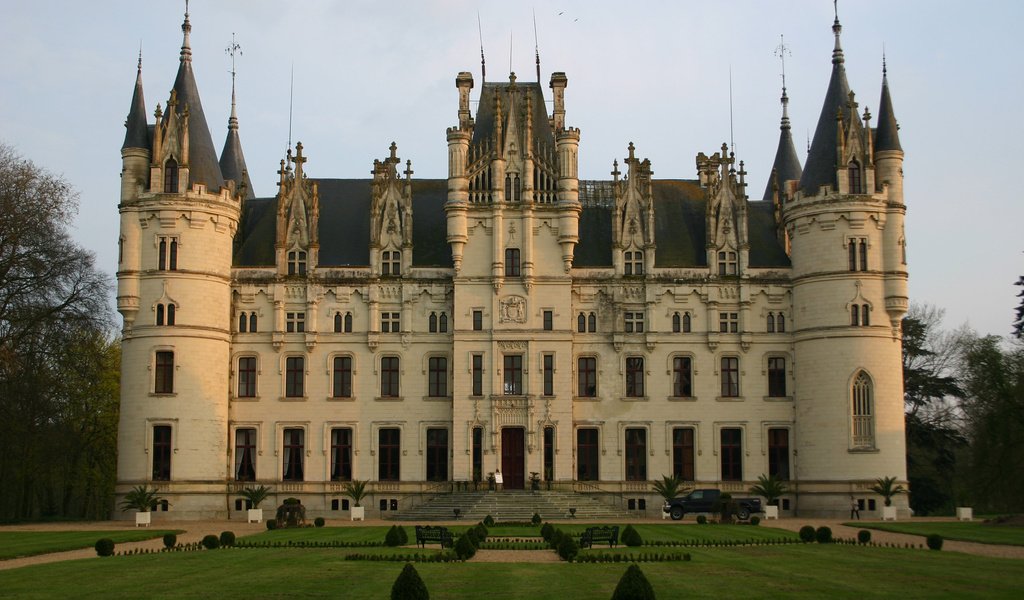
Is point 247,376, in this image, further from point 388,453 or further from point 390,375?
point 388,453

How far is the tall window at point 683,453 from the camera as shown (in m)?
66.6

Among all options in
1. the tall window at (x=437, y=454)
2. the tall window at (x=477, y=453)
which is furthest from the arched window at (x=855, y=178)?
the tall window at (x=437, y=454)

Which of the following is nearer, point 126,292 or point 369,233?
point 126,292

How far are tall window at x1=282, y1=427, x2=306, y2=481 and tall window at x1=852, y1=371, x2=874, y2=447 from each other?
94.0 feet

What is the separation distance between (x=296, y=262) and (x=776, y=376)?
2649 centimetres

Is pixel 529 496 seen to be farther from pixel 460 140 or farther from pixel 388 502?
pixel 460 140

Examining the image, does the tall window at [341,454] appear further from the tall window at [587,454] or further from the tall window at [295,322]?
the tall window at [587,454]

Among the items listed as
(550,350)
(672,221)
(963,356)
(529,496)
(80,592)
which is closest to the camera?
(80,592)

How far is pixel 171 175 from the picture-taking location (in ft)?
213

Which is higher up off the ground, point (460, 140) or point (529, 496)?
point (460, 140)

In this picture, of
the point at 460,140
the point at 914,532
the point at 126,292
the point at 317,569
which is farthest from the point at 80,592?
the point at 460,140

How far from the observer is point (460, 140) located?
219 feet

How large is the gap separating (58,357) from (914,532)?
4216 centimetres

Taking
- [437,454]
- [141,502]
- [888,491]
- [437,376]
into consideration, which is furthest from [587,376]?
[141,502]
